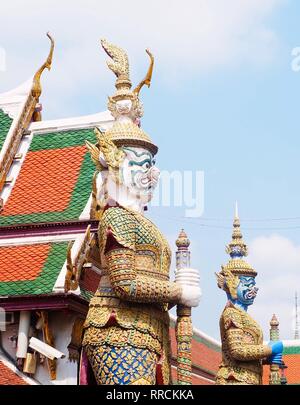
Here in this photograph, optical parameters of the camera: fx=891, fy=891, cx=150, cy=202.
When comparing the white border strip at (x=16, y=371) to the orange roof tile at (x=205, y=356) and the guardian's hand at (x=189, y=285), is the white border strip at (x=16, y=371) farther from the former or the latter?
the orange roof tile at (x=205, y=356)

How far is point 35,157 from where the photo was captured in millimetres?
10445

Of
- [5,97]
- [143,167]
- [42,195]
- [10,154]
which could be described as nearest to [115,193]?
[143,167]

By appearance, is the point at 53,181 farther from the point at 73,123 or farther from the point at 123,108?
the point at 123,108

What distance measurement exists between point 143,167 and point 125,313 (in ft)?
4.29

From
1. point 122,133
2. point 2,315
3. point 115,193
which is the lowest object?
point 2,315

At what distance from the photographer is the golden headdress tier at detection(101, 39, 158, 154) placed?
7730 millimetres

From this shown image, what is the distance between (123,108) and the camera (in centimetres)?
797

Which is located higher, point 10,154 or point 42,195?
point 10,154

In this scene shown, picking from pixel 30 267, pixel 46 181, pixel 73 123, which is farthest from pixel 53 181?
pixel 30 267

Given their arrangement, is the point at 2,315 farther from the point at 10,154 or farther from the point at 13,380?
the point at 10,154

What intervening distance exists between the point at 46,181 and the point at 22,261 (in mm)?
1218

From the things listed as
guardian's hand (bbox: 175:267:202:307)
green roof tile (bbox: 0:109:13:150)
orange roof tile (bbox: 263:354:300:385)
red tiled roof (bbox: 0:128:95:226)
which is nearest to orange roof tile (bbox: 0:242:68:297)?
red tiled roof (bbox: 0:128:95:226)

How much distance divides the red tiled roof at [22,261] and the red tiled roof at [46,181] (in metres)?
0.51

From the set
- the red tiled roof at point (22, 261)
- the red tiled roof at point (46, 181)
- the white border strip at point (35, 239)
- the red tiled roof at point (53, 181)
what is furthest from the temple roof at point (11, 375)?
the red tiled roof at point (46, 181)
